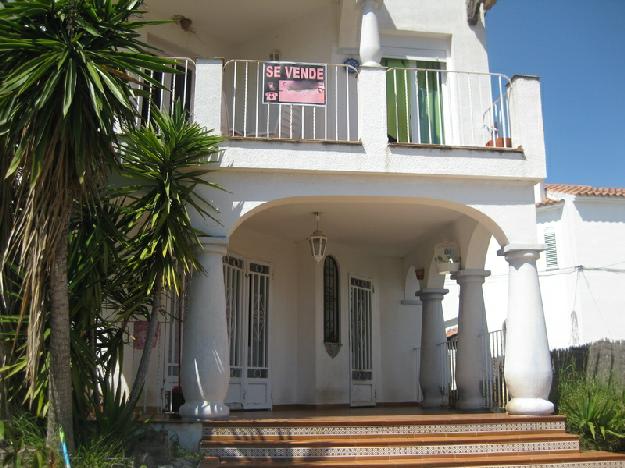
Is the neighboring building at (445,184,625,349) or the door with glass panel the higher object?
the neighboring building at (445,184,625,349)

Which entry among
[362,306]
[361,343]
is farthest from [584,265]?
[361,343]

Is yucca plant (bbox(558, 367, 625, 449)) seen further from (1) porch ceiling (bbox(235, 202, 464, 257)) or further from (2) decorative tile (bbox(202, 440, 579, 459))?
(1) porch ceiling (bbox(235, 202, 464, 257))

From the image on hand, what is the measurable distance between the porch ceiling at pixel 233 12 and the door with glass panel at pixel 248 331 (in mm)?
3799

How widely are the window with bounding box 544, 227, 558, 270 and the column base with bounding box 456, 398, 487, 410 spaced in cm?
1309

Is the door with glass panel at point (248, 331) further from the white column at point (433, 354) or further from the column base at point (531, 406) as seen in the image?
the column base at point (531, 406)

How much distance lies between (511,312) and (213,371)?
375 centimetres

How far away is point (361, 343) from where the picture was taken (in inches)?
529

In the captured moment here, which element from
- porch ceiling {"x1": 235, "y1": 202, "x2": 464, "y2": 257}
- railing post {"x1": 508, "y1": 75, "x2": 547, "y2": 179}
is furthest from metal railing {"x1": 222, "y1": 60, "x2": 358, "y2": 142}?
railing post {"x1": 508, "y1": 75, "x2": 547, "y2": 179}

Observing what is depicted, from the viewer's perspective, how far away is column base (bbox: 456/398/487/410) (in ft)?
35.0

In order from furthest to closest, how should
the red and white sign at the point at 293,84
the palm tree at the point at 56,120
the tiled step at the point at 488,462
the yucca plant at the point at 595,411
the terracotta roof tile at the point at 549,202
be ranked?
1. the terracotta roof tile at the point at 549,202
2. the red and white sign at the point at 293,84
3. the yucca plant at the point at 595,411
4. the tiled step at the point at 488,462
5. the palm tree at the point at 56,120

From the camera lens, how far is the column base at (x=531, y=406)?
28.1 ft

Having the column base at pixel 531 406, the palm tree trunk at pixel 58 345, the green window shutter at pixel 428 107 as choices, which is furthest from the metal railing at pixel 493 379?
the palm tree trunk at pixel 58 345

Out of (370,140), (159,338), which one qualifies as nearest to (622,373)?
(370,140)

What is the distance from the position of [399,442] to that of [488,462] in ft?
3.14
